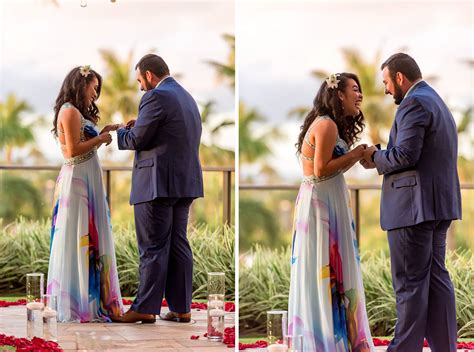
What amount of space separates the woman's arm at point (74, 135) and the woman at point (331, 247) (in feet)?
5.22

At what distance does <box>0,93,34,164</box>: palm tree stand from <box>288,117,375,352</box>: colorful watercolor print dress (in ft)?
13.0

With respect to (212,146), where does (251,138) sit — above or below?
above

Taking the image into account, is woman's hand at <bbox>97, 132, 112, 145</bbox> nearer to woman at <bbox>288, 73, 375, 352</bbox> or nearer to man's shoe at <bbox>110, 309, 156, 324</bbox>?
Answer: man's shoe at <bbox>110, 309, 156, 324</bbox>

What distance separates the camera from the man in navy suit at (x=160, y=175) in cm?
642

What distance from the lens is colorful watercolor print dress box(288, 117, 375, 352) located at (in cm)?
545

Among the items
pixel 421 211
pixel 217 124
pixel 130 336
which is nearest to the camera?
pixel 421 211

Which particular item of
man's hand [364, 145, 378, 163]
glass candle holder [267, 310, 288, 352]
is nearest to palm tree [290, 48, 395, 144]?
man's hand [364, 145, 378, 163]

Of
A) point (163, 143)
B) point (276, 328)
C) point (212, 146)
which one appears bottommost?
point (276, 328)

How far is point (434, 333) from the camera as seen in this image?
5.41 m

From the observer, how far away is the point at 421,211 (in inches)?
207

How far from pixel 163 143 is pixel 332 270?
1.55m

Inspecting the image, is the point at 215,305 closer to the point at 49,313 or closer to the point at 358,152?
the point at 49,313

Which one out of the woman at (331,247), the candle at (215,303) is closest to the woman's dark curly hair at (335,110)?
the woman at (331,247)

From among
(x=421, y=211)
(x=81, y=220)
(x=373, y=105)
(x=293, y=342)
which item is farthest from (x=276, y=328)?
(x=373, y=105)
